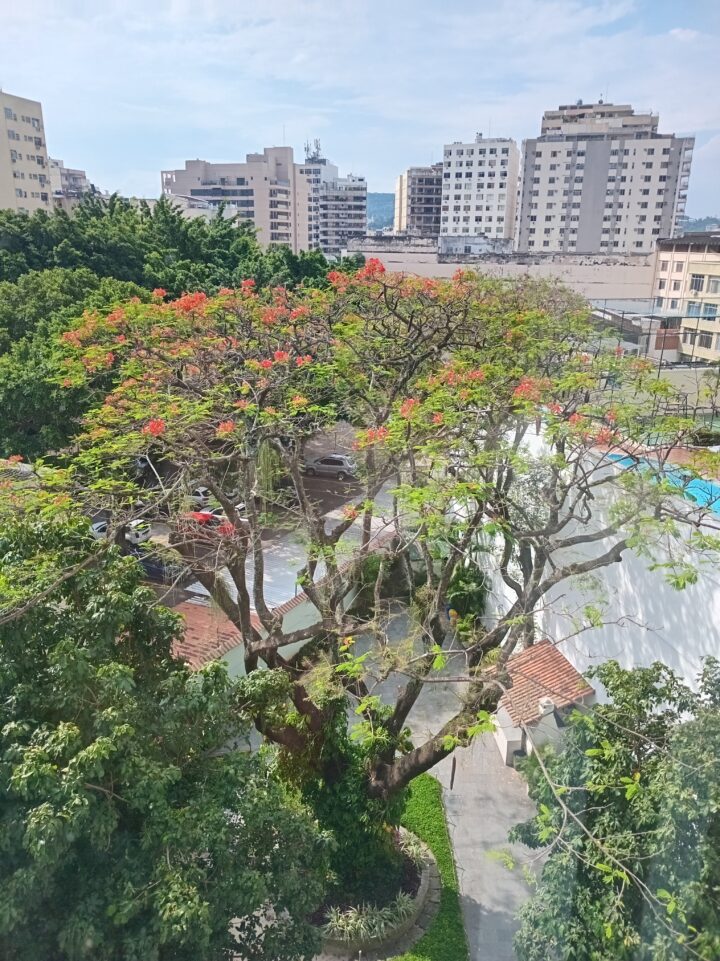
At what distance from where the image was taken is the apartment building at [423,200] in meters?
51.2

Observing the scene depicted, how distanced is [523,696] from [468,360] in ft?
11.3

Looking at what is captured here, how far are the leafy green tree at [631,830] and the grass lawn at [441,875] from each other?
4.45 feet

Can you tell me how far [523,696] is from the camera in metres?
6.95

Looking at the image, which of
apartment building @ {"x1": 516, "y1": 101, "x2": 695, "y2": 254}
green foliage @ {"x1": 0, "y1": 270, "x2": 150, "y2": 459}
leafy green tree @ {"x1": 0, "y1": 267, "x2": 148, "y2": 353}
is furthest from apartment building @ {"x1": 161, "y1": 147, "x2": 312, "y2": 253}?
green foliage @ {"x1": 0, "y1": 270, "x2": 150, "y2": 459}

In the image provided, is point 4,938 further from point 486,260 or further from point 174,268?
point 486,260

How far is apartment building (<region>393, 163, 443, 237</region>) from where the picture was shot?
51.2 meters

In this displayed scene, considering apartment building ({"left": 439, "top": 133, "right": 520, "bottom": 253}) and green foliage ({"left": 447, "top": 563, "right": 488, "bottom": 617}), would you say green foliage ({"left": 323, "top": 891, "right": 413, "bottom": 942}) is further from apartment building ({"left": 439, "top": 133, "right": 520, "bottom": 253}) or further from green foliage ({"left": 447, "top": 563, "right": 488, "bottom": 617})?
apartment building ({"left": 439, "top": 133, "right": 520, "bottom": 253})

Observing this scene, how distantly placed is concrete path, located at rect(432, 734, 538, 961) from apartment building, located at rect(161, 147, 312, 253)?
39048 millimetres

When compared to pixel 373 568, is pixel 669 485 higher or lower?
higher

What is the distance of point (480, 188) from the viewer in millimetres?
44812

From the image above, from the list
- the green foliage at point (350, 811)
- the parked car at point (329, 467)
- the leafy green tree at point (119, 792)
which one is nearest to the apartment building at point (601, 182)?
the parked car at point (329, 467)

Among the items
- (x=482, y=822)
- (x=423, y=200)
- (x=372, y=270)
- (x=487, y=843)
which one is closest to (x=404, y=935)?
(x=487, y=843)

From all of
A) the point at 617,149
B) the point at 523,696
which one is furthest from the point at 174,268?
the point at 617,149

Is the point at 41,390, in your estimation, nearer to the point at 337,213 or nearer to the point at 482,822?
the point at 482,822
